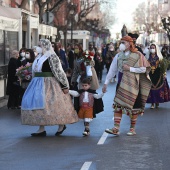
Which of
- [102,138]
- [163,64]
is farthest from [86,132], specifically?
[163,64]

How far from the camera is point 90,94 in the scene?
13.2m

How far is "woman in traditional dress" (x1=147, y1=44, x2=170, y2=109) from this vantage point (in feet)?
62.0

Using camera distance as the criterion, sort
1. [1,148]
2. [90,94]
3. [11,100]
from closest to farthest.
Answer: [1,148], [90,94], [11,100]

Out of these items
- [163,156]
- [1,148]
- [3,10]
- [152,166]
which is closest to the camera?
[152,166]

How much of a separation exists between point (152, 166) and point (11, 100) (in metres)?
10.3

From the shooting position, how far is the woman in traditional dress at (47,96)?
1274cm

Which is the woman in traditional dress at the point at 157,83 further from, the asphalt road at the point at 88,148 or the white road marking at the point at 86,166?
the white road marking at the point at 86,166

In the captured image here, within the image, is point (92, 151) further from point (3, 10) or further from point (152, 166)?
point (3, 10)

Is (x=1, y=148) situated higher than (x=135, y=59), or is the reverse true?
(x=135, y=59)

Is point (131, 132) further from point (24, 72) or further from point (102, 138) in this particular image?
point (24, 72)

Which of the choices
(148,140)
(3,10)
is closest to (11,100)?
(3,10)

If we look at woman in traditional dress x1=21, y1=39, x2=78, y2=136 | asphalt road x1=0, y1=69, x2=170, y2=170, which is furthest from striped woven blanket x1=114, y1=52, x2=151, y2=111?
woman in traditional dress x1=21, y1=39, x2=78, y2=136

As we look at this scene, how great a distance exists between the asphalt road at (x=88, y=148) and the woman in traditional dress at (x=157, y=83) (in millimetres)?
3219

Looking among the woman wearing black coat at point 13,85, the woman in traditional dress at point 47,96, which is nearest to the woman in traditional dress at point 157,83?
the woman wearing black coat at point 13,85
